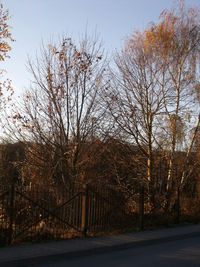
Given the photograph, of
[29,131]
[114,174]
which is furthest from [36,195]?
[114,174]

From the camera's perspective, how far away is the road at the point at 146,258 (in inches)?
385

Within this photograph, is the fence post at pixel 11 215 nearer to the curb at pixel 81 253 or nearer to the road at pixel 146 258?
the curb at pixel 81 253

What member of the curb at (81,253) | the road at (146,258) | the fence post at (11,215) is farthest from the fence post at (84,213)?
the fence post at (11,215)

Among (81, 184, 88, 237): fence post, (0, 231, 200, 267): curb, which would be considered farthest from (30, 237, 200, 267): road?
(81, 184, 88, 237): fence post

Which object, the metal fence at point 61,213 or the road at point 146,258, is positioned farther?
the metal fence at point 61,213

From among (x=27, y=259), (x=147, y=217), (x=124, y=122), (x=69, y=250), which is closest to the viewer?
(x=27, y=259)

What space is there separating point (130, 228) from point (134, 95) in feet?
22.7

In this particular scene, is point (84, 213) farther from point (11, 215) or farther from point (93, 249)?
point (11, 215)

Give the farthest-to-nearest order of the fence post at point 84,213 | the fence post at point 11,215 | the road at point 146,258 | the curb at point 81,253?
the fence post at point 84,213, the fence post at point 11,215, the road at point 146,258, the curb at point 81,253

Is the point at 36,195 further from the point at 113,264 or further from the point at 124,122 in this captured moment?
the point at 124,122

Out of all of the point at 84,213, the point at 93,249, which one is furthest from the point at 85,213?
the point at 93,249

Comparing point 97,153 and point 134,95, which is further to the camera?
point 134,95

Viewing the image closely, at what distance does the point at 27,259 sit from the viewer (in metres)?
9.64

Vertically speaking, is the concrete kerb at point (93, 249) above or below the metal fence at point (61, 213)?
below
